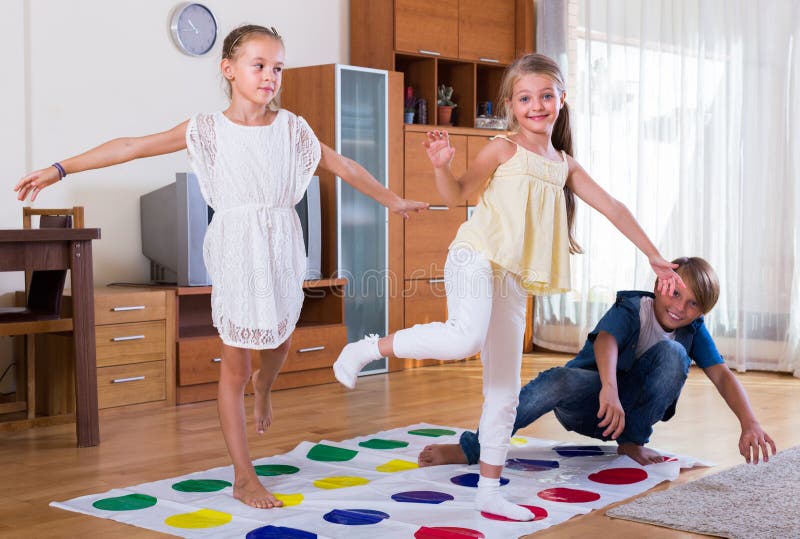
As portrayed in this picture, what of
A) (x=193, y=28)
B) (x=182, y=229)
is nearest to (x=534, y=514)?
(x=182, y=229)

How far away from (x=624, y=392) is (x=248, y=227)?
1.18 metres

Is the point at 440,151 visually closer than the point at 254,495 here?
Yes

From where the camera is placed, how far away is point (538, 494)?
262cm

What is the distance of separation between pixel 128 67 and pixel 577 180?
265 cm

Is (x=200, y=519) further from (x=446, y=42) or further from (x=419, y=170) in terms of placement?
(x=446, y=42)

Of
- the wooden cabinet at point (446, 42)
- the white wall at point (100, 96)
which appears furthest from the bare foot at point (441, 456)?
the wooden cabinet at point (446, 42)

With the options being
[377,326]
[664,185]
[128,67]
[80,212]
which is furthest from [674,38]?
[80,212]

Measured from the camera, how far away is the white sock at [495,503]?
7.82 feet

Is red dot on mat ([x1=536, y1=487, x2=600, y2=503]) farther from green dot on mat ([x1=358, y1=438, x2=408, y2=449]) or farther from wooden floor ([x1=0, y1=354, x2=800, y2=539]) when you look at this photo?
green dot on mat ([x1=358, y1=438, x2=408, y2=449])

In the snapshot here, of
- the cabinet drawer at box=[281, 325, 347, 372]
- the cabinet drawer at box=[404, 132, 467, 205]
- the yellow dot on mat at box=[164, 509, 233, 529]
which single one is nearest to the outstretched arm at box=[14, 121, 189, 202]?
the yellow dot on mat at box=[164, 509, 233, 529]

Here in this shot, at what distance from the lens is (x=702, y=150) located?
5195mm

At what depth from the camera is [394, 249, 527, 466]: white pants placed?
2363 millimetres

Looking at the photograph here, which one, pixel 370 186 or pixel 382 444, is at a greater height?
pixel 370 186

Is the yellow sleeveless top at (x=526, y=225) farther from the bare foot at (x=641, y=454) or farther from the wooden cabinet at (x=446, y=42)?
the wooden cabinet at (x=446, y=42)
